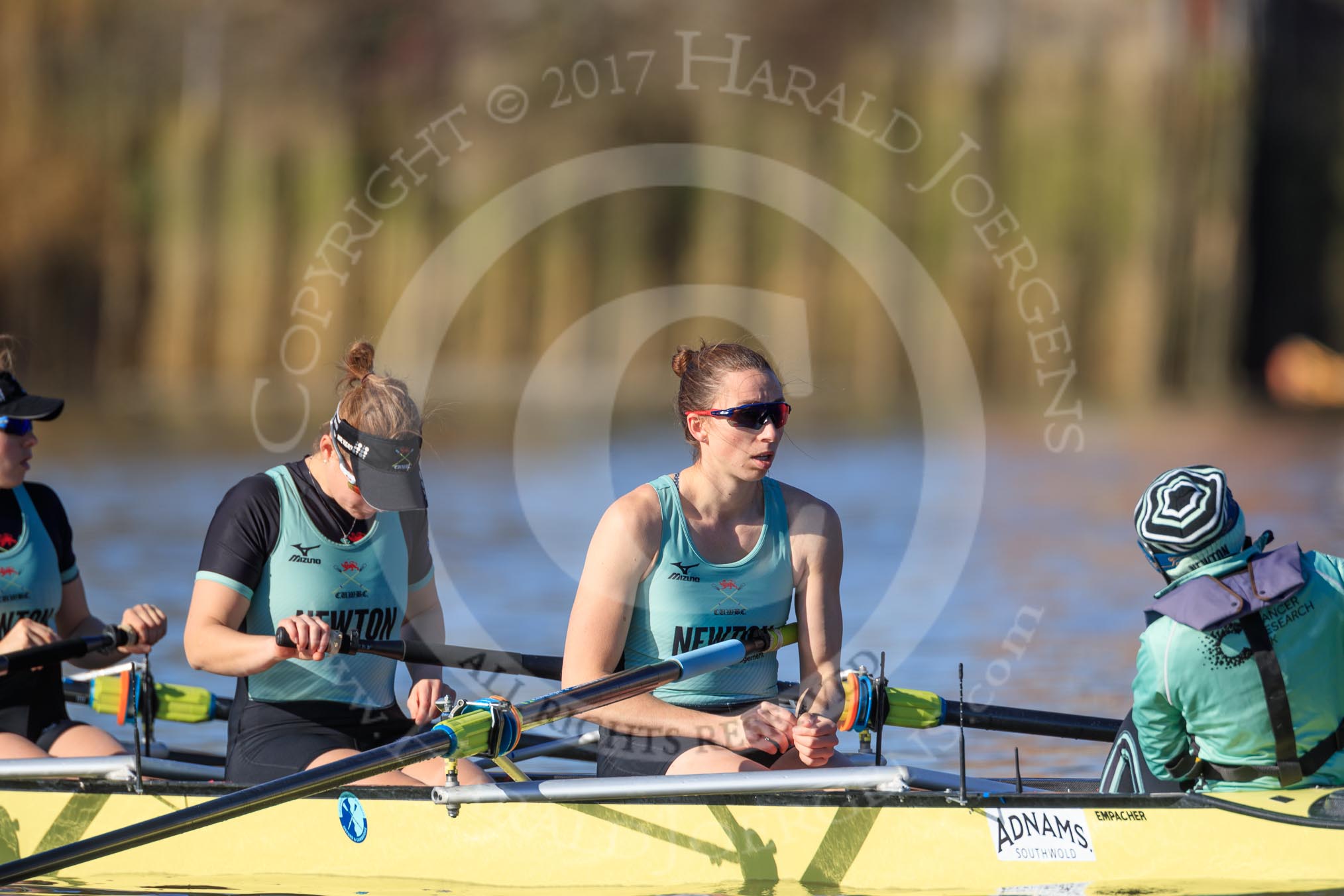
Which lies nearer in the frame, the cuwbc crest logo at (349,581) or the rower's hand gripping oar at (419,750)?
the rower's hand gripping oar at (419,750)

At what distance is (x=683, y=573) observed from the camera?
5039mm

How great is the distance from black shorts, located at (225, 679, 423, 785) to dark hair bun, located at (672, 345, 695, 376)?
1538 millimetres

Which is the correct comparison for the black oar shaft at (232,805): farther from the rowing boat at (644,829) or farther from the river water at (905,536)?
the river water at (905,536)

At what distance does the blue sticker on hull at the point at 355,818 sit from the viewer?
17.0 ft

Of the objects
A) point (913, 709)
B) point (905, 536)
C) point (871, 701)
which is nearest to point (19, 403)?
point (871, 701)

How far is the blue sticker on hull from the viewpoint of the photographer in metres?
5.17

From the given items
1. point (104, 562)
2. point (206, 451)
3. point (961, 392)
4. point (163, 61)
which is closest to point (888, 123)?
point (961, 392)

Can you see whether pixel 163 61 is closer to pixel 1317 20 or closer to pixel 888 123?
pixel 888 123

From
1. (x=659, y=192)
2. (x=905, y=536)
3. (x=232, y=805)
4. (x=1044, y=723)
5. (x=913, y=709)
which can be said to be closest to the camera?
(x=232, y=805)

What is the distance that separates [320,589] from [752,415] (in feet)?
5.19

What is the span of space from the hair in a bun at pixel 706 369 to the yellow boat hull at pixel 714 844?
4.04 ft

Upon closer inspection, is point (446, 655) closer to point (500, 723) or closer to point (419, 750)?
point (500, 723)

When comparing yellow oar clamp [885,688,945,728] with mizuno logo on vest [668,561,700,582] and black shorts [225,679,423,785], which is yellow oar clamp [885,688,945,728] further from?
black shorts [225,679,423,785]

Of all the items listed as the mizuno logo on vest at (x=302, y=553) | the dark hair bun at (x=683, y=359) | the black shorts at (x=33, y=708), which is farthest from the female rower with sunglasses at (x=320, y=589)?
the black shorts at (x=33, y=708)
